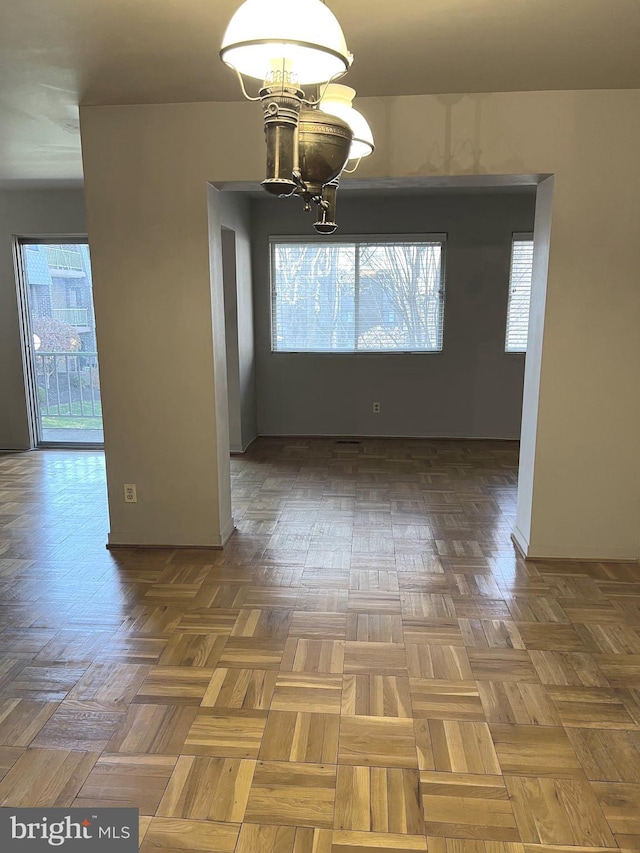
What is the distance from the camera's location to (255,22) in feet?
3.73

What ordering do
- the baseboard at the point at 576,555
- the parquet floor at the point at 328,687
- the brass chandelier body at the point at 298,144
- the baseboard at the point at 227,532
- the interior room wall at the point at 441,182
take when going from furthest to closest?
the baseboard at the point at 227,532 < the baseboard at the point at 576,555 < the interior room wall at the point at 441,182 < the parquet floor at the point at 328,687 < the brass chandelier body at the point at 298,144

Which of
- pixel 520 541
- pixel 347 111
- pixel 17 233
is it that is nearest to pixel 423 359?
pixel 520 541

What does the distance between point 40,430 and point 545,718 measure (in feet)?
17.7

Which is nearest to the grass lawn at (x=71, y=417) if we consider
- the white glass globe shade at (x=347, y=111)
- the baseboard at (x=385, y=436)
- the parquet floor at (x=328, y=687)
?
the baseboard at (x=385, y=436)

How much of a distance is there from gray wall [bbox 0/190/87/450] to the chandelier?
4773 millimetres

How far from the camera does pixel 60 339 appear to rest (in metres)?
5.87

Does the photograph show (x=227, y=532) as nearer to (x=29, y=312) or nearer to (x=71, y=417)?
(x=71, y=417)

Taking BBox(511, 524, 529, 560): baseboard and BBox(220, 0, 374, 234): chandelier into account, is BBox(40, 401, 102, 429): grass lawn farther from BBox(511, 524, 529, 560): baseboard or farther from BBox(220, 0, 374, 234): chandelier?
BBox(220, 0, 374, 234): chandelier

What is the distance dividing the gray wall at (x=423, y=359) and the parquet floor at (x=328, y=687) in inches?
92.5

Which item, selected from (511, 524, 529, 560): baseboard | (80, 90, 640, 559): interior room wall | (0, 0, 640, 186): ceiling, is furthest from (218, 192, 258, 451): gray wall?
→ (511, 524, 529, 560): baseboard

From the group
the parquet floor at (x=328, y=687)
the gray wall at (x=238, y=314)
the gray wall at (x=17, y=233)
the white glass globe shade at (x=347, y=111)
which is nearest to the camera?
the parquet floor at (x=328, y=687)

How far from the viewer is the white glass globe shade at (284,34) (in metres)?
1.12

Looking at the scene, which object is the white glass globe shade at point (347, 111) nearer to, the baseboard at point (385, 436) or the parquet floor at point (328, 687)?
the parquet floor at point (328, 687)

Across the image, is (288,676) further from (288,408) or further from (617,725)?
(288,408)
